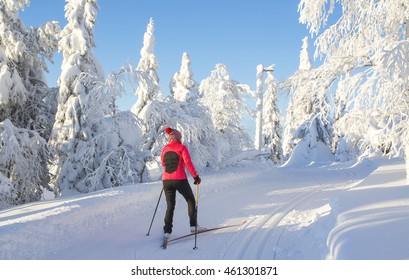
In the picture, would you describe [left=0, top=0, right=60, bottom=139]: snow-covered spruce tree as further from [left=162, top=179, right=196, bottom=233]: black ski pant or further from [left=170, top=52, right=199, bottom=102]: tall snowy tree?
[left=170, top=52, right=199, bottom=102]: tall snowy tree

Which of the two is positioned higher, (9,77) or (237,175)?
(9,77)

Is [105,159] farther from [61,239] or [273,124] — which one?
[273,124]

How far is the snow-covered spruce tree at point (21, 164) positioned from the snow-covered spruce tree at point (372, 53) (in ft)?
37.9

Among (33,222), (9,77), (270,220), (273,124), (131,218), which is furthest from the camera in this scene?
(273,124)

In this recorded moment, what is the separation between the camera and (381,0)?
7844 millimetres

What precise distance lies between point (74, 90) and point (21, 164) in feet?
13.2

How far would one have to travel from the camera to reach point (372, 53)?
8.02 meters

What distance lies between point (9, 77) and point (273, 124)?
3161cm

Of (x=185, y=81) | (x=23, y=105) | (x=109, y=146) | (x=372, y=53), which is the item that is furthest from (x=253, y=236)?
(x=185, y=81)

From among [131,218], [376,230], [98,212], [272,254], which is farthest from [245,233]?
[98,212]

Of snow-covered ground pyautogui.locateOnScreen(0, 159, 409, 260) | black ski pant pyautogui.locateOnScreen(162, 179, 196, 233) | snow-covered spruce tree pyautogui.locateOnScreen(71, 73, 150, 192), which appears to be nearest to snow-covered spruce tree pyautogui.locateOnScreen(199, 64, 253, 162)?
snow-covered spruce tree pyautogui.locateOnScreen(71, 73, 150, 192)

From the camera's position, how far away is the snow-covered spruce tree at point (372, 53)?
646cm

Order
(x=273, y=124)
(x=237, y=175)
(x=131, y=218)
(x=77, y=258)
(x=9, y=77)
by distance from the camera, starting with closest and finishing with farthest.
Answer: (x=77, y=258) → (x=131, y=218) → (x=9, y=77) → (x=237, y=175) → (x=273, y=124)

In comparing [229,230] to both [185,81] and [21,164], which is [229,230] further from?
[185,81]
